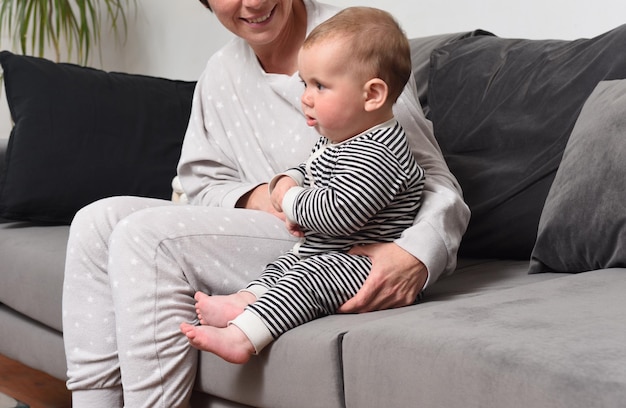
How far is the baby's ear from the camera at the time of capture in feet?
4.61

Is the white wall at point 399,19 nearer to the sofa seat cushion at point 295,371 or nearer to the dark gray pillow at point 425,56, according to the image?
the dark gray pillow at point 425,56

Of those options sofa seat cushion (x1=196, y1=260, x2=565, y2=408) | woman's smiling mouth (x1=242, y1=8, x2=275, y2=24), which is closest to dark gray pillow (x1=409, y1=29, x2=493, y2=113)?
woman's smiling mouth (x1=242, y1=8, x2=275, y2=24)

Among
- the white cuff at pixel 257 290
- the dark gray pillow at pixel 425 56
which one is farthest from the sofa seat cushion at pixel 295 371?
the dark gray pillow at pixel 425 56

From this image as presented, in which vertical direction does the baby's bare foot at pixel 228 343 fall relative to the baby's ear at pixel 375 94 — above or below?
below

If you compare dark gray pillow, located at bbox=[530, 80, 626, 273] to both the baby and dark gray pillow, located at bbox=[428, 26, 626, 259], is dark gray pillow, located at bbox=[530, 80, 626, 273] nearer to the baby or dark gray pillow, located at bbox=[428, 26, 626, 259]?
dark gray pillow, located at bbox=[428, 26, 626, 259]

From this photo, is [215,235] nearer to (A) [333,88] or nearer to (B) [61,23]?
(A) [333,88]

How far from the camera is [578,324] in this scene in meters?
1.09

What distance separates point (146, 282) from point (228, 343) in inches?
8.2

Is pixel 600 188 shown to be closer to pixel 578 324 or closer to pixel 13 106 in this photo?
pixel 578 324

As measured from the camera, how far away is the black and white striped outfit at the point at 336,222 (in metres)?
1.34

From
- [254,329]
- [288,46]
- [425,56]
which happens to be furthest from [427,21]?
[254,329]

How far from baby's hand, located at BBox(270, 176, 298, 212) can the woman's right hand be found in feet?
0.41

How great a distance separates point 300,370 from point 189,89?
1.63m

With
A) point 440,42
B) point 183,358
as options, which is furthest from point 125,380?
point 440,42
